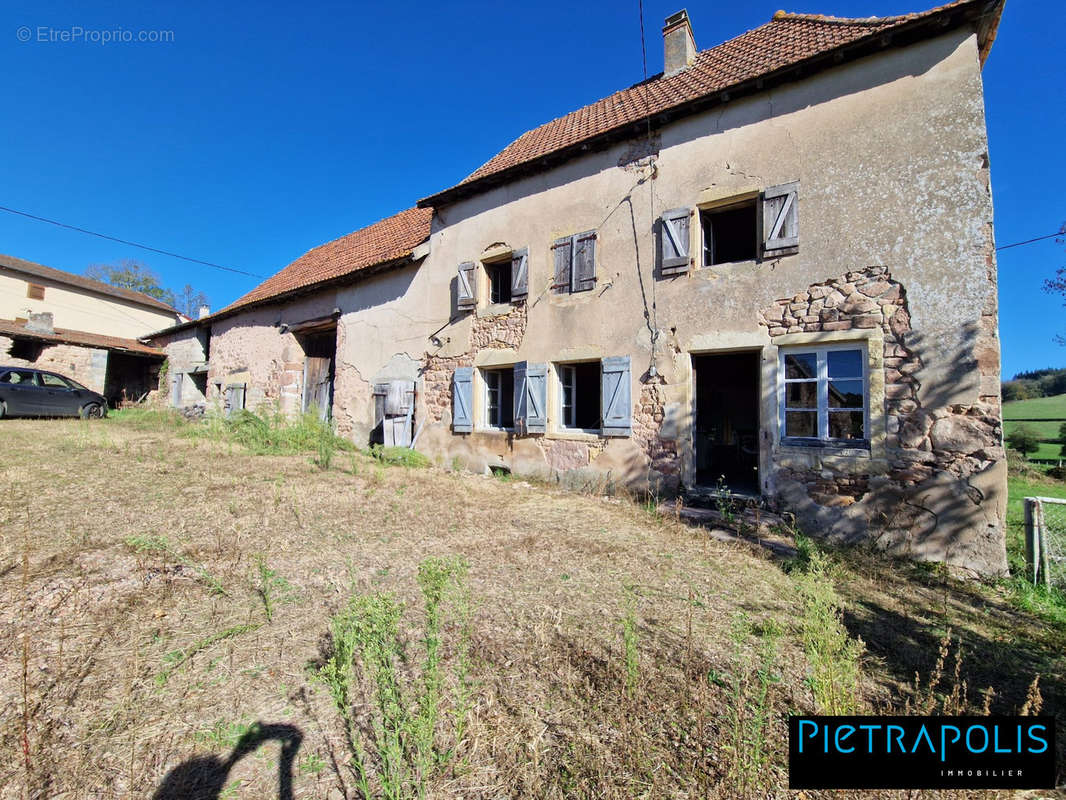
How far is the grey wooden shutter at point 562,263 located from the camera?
7.57m

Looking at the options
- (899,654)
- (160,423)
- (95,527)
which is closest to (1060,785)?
(899,654)

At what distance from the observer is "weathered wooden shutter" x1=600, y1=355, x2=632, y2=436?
22.3 feet

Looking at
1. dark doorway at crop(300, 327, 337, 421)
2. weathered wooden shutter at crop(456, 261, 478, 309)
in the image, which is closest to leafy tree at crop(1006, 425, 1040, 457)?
weathered wooden shutter at crop(456, 261, 478, 309)

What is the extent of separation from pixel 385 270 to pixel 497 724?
9.76m

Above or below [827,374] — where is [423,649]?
below

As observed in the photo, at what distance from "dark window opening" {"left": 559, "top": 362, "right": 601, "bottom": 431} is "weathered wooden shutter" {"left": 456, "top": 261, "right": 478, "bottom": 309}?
7.85 ft

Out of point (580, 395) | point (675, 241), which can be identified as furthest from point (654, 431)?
point (675, 241)

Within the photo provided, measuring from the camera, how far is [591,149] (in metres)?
7.48

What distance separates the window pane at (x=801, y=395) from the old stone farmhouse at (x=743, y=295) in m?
0.03

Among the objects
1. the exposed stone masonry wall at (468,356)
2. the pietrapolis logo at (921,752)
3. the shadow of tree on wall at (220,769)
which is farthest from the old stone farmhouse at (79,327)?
the pietrapolis logo at (921,752)

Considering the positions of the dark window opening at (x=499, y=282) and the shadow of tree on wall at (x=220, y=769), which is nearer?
the shadow of tree on wall at (x=220, y=769)

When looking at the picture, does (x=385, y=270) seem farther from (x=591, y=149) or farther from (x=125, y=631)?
(x=125, y=631)

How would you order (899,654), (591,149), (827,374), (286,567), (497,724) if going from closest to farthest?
(497,724), (899,654), (286,567), (827,374), (591,149)

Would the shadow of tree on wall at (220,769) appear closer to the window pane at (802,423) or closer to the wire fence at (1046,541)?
the window pane at (802,423)
